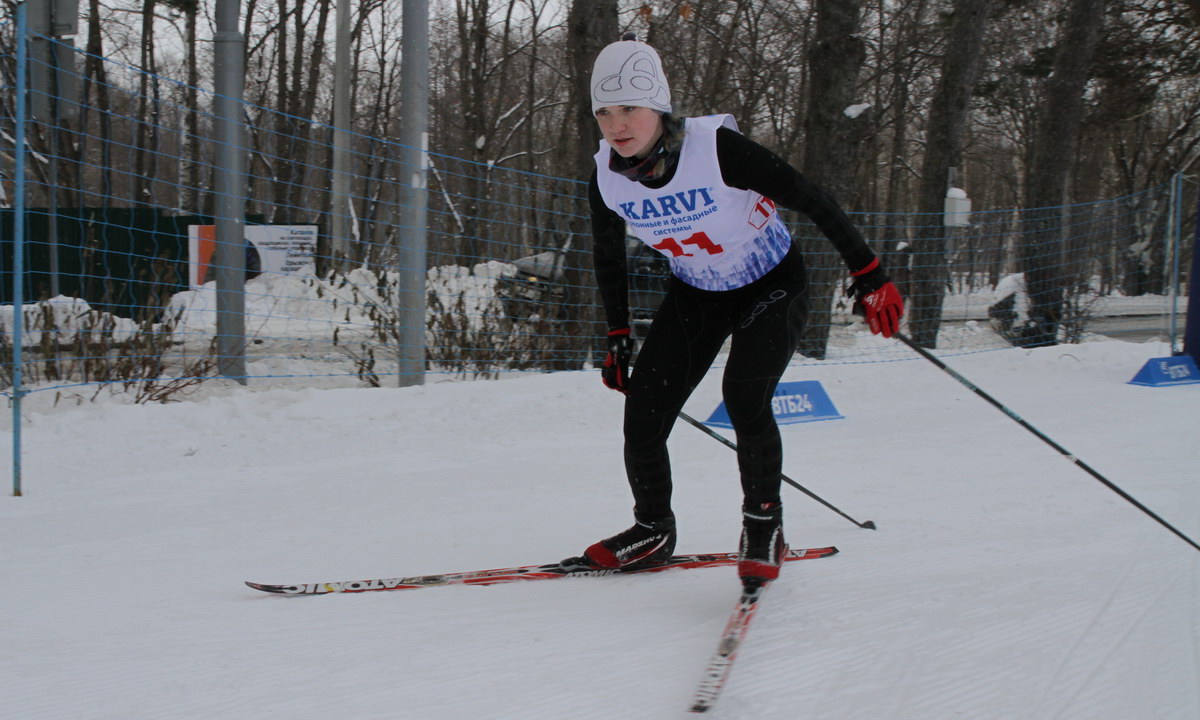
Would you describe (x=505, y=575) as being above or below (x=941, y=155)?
below

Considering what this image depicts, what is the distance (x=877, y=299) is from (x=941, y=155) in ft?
28.9

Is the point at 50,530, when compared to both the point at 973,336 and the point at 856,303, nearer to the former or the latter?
the point at 856,303

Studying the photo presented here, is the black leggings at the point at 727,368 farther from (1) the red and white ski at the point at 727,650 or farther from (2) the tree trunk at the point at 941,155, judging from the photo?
(2) the tree trunk at the point at 941,155

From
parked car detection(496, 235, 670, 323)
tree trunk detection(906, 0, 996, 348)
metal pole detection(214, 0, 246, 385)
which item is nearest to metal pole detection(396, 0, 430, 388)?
parked car detection(496, 235, 670, 323)

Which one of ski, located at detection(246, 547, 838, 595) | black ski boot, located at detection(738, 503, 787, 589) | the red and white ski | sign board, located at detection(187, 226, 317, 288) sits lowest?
ski, located at detection(246, 547, 838, 595)

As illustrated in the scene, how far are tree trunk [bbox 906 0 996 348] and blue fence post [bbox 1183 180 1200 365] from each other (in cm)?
220

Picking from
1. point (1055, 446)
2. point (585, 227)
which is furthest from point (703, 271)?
point (585, 227)

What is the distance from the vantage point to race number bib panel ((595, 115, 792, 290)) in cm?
272

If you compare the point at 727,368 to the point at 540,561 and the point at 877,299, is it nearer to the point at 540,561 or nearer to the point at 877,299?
the point at 877,299

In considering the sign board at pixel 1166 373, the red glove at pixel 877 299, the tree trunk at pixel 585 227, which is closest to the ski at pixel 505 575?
the red glove at pixel 877 299

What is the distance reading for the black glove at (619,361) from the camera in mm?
3168

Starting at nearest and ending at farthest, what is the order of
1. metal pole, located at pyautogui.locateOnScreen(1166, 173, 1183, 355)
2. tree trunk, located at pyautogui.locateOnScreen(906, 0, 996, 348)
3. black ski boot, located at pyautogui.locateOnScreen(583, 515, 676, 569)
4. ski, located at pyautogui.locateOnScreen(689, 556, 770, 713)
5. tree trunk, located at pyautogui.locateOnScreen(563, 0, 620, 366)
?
A: ski, located at pyautogui.locateOnScreen(689, 556, 770, 713) < black ski boot, located at pyautogui.locateOnScreen(583, 515, 676, 569) < tree trunk, located at pyautogui.locateOnScreen(563, 0, 620, 366) < metal pole, located at pyautogui.locateOnScreen(1166, 173, 1183, 355) < tree trunk, located at pyautogui.locateOnScreen(906, 0, 996, 348)

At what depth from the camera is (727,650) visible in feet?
7.59

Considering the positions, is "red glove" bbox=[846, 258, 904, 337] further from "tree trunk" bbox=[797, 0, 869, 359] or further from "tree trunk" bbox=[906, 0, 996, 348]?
"tree trunk" bbox=[906, 0, 996, 348]
